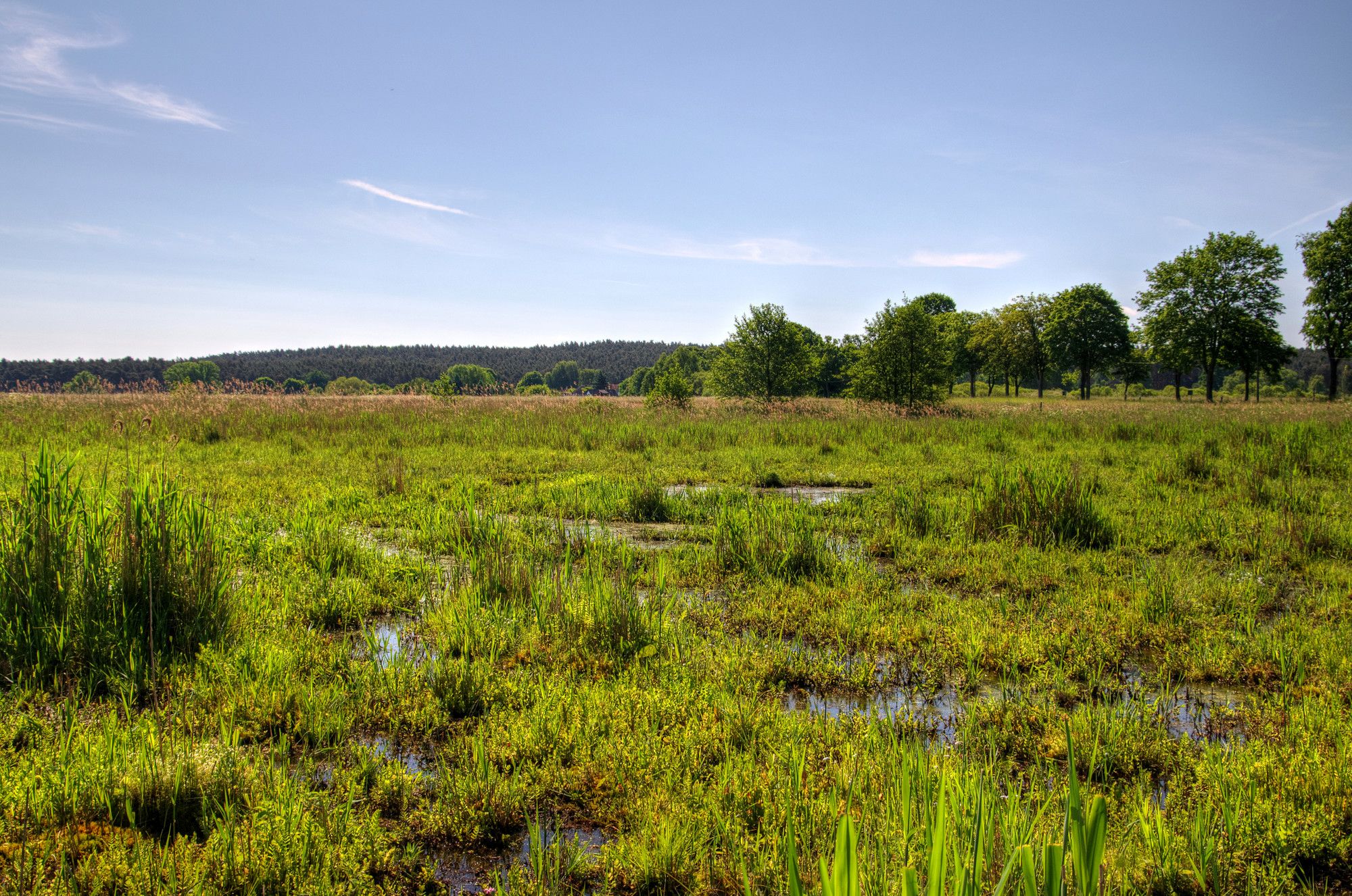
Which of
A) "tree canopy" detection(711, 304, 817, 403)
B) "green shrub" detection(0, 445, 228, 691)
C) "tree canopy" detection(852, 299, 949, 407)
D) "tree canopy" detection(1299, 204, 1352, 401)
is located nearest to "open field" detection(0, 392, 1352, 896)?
"green shrub" detection(0, 445, 228, 691)

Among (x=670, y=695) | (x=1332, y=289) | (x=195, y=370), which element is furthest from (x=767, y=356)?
(x=195, y=370)

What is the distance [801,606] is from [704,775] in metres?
1.98

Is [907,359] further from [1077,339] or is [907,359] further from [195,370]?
[195,370]

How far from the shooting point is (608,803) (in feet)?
7.71

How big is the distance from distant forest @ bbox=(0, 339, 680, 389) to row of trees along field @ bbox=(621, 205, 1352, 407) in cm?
7909

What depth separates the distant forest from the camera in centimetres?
8406

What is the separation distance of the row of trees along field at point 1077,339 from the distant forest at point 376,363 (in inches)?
3114

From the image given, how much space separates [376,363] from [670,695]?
530 ft

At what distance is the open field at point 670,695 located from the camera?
1.99 metres

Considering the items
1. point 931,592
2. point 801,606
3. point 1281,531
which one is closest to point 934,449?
point 1281,531

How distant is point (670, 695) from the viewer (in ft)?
9.96

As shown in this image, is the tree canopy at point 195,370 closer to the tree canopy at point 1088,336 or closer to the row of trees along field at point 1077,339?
the row of trees along field at point 1077,339

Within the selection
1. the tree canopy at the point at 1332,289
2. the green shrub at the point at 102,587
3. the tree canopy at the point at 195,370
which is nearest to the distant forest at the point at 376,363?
the tree canopy at the point at 195,370

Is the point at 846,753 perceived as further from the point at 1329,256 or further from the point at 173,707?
the point at 1329,256
